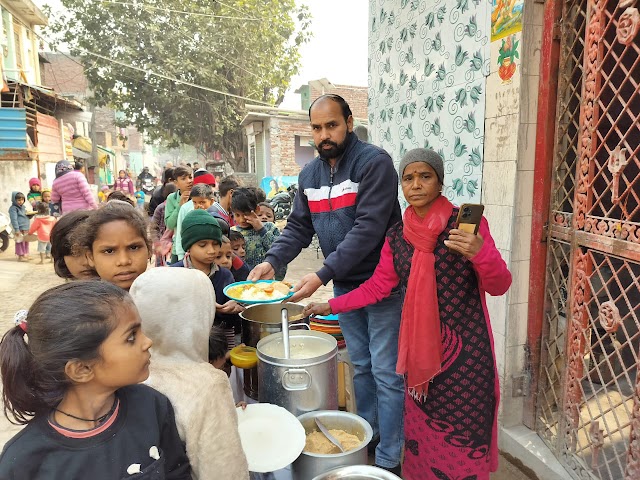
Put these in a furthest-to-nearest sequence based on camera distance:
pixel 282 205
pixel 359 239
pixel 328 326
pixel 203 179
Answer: pixel 282 205 < pixel 203 179 < pixel 328 326 < pixel 359 239

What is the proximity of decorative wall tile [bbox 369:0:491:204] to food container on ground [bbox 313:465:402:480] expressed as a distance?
1996mm

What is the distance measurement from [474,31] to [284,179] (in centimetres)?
1448

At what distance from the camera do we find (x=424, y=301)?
2076 mm

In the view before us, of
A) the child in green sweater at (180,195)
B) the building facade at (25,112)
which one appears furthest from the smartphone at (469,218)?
the building facade at (25,112)

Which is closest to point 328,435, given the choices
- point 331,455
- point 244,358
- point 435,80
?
point 331,455

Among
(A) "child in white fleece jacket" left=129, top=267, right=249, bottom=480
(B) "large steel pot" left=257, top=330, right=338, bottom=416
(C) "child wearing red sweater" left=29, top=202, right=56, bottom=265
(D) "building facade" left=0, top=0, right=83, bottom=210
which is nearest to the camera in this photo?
(A) "child in white fleece jacket" left=129, top=267, right=249, bottom=480

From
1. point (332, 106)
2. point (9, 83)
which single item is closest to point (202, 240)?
point (332, 106)

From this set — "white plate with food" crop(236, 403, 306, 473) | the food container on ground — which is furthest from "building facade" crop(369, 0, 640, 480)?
"white plate with food" crop(236, 403, 306, 473)

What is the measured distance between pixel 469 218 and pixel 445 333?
23.4 inches

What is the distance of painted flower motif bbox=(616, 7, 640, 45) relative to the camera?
6.72ft

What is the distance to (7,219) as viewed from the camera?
431 inches

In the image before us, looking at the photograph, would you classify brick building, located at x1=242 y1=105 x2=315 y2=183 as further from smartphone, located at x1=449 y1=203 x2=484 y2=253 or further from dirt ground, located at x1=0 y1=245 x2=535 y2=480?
smartphone, located at x1=449 y1=203 x2=484 y2=253

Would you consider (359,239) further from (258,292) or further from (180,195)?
(180,195)

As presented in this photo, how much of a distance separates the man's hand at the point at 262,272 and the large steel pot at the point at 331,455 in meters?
0.93
